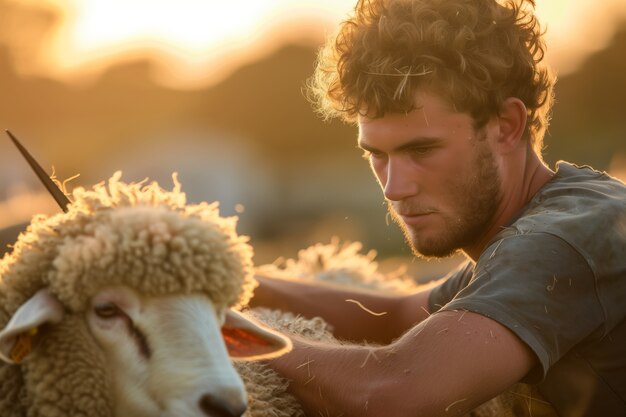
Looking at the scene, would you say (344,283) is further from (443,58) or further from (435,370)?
(435,370)

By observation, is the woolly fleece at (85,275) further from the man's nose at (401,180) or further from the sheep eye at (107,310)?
the man's nose at (401,180)

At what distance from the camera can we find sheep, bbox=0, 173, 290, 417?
110 inches

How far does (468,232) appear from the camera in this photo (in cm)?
A: 419

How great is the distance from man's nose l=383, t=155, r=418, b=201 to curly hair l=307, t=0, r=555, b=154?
0.22 meters

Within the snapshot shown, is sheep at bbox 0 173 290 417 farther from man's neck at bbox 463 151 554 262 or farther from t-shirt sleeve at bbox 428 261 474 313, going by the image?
t-shirt sleeve at bbox 428 261 474 313

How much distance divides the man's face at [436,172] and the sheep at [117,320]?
3.98 ft

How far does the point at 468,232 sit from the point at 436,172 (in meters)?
0.32

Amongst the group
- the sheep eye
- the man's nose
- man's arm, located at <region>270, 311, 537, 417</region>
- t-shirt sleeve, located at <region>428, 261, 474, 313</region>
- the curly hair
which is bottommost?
man's arm, located at <region>270, 311, 537, 417</region>

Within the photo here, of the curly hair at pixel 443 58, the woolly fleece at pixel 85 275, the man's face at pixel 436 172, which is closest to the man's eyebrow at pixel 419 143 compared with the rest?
the man's face at pixel 436 172

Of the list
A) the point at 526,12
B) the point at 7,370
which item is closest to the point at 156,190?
the point at 7,370

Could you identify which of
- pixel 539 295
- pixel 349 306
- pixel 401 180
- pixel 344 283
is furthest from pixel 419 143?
pixel 344 283

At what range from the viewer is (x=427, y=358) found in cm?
331

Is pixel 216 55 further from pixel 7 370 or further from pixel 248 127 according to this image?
pixel 7 370

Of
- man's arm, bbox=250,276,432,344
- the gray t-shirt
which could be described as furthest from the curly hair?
man's arm, bbox=250,276,432,344
